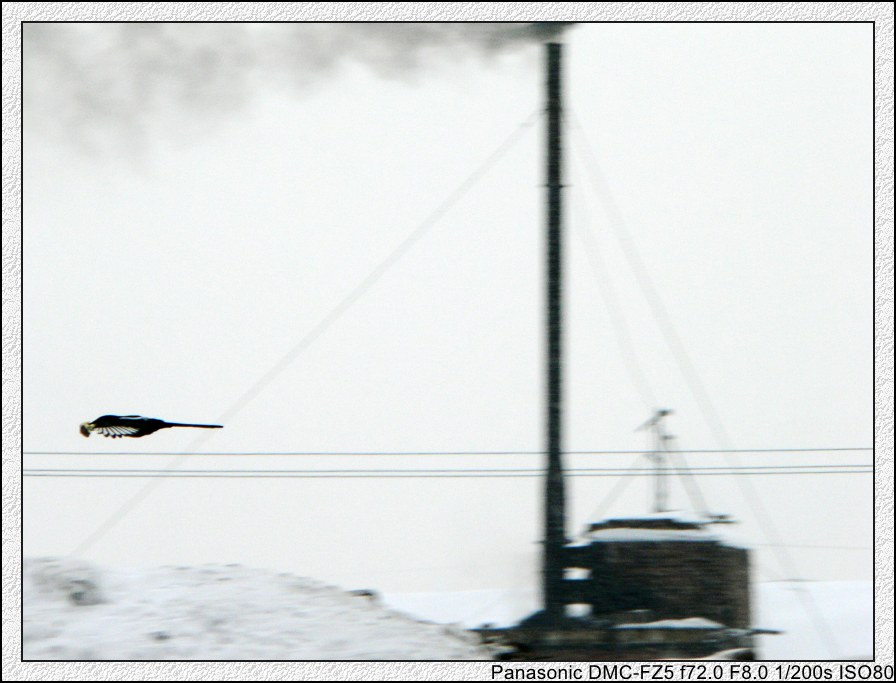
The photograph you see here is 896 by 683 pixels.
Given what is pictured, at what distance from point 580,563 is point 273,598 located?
1.57 metres

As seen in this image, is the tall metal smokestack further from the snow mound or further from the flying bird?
the flying bird

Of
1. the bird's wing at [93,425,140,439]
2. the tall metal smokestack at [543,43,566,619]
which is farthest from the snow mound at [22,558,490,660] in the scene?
the bird's wing at [93,425,140,439]

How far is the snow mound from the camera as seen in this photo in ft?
14.8

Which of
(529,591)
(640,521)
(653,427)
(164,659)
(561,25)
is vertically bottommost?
(164,659)

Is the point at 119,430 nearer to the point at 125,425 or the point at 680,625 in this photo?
the point at 125,425

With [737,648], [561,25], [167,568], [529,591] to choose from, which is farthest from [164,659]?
[561,25]

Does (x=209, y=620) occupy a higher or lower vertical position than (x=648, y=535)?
lower

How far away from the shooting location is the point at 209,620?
459 cm

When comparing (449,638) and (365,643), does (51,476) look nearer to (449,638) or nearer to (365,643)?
(365,643)

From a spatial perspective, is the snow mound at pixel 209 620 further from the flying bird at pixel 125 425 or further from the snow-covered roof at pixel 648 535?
the snow-covered roof at pixel 648 535

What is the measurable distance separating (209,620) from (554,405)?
6.71 feet

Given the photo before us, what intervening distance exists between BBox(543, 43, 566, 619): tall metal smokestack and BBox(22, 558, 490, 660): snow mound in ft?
1.59

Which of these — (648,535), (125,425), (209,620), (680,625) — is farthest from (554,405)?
(125,425)

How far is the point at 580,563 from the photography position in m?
4.62
